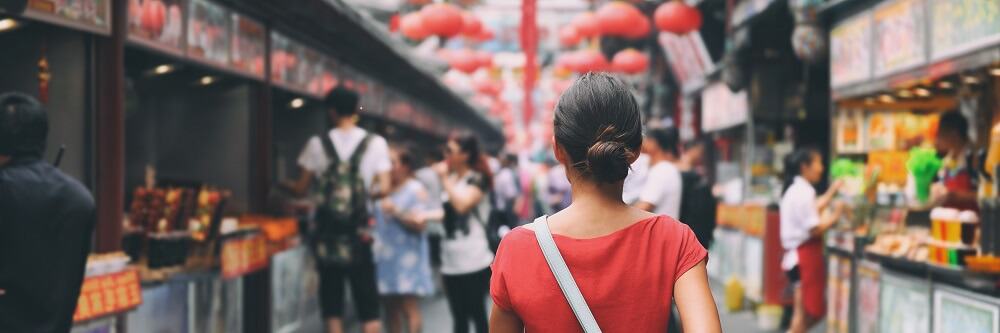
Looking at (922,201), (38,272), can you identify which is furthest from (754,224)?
(38,272)

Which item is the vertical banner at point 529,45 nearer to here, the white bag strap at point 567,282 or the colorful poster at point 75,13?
the colorful poster at point 75,13

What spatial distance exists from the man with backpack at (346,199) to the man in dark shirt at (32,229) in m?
3.88

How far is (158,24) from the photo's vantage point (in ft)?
26.9

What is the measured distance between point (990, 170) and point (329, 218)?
4655 mm

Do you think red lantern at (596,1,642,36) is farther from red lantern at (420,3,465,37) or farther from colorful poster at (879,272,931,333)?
colorful poster at (879,272,931,333)

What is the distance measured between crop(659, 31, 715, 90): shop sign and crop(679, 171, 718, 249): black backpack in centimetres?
1073

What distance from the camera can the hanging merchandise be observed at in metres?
11.7

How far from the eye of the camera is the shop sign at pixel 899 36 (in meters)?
9.05

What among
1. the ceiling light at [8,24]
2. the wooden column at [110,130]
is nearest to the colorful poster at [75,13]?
the wooden column at [110,130]

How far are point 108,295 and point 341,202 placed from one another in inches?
98.5

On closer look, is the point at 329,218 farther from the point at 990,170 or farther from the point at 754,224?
the point at 754,224

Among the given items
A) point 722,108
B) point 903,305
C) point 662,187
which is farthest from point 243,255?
point 722,108

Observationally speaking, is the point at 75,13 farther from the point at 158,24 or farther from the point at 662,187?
the point at 662,187

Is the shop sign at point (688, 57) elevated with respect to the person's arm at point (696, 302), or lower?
elevated
